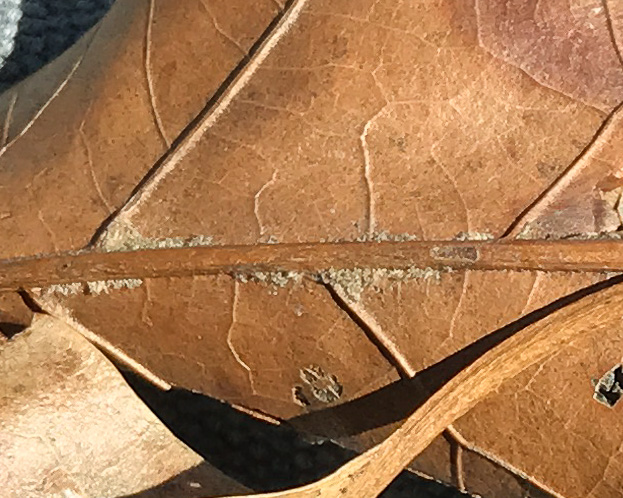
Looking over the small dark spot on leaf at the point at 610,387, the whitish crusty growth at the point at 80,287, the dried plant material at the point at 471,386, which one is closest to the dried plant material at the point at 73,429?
the whitish crusty growth at the point at 80,287

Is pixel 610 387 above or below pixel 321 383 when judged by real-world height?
below

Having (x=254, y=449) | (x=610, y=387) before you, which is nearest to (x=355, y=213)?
(x=610, y=387)

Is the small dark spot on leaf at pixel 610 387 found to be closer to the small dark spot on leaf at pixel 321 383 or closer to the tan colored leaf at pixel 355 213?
the tan colored leaf at pixel 355 213

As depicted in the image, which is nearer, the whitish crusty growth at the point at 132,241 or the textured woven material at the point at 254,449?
the whitish crusty growth at the point at 132,241

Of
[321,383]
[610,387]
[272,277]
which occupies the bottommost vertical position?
[610,387]

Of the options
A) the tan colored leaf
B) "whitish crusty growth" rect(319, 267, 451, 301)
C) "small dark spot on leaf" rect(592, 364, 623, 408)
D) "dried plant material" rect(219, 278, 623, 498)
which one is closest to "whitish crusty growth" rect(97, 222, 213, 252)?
the tan colored leaf

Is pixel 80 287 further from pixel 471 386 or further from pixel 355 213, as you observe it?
pixel 471 386

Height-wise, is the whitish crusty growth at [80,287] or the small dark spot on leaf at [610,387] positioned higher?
the whitish crusty growth at [80,287]
